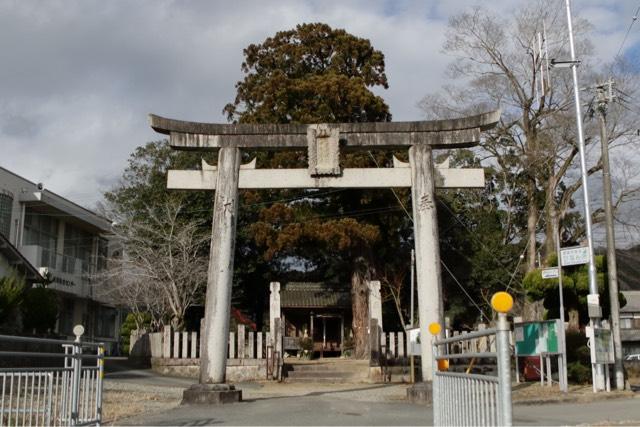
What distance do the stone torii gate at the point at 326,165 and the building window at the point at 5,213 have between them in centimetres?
1751

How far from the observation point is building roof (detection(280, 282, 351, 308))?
34.8 meters

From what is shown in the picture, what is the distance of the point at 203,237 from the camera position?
1197 inches

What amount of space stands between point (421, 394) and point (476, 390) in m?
9.50

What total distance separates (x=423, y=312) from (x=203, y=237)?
57.6 ft

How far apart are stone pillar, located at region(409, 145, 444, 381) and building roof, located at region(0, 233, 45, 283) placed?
16284mm

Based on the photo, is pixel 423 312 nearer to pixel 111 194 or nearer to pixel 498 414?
pixel 498 414

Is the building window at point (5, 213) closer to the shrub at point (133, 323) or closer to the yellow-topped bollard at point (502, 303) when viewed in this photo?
the shrub at point (133, 323)

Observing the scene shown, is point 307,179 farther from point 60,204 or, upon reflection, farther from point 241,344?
point 60,204

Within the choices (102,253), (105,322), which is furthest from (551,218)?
(105,322)

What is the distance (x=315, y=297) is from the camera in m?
35.4

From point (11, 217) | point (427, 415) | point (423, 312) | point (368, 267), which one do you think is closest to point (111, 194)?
point (11, 217)

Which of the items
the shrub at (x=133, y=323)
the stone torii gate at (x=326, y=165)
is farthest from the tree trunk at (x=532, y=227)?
the shrub at (x=133, y=323)

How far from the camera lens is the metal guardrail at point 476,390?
13.7 feet

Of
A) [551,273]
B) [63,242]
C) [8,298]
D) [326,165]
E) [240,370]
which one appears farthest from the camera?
[63,242]
